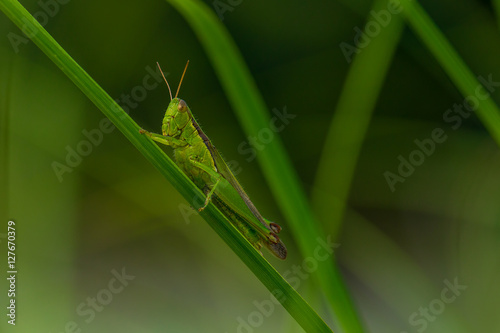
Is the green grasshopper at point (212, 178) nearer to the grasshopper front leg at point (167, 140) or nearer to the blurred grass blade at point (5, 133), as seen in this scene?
the grasshopper front leg at point (167, 140)

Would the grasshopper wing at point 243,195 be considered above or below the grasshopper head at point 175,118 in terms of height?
below

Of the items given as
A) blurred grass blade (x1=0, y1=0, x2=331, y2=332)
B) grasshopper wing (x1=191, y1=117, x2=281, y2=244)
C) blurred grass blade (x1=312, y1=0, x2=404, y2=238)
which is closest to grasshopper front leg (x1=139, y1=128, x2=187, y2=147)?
grasshopper wing (x1=191, y1=117, x2=281, y2=244)

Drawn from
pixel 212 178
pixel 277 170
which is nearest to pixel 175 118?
pixel 212 178

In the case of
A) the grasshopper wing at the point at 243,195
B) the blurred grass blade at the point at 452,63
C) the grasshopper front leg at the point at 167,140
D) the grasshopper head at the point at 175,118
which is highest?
the grasshopper head at the point at 175,118

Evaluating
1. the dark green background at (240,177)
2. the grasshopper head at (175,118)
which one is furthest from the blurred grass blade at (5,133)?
the grasshopper head at (175,118)

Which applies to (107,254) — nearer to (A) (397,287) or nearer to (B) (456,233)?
(A) (397,287)

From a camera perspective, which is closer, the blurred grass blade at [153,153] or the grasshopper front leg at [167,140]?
the blurred grass blade at [153,153]
